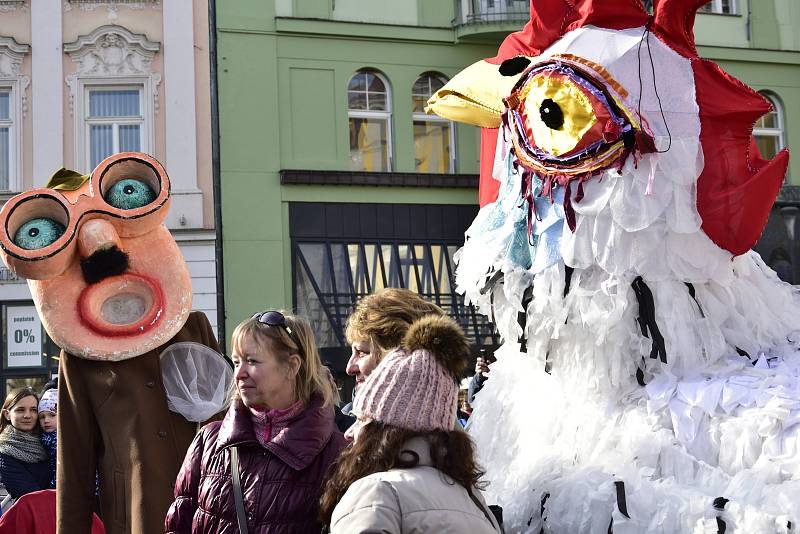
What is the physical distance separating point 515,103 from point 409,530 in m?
1.46

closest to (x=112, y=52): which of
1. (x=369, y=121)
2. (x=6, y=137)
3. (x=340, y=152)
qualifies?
(x=6, y=137)

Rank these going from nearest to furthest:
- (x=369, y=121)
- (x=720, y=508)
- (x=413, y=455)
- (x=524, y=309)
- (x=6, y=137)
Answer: (x=413, y=455)
(x=720, y=508)
(x=524, y=309)
(x=6, y=137)
(x=369, y=121)

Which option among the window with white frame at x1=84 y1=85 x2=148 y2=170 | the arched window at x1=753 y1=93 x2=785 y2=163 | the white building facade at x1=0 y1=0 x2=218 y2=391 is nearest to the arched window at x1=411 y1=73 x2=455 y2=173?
the white building facade at x1=0 y1=0 x2=218 y2=391

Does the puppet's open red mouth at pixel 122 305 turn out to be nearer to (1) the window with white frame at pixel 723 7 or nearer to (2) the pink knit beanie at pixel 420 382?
(2) the pink knit beanie at pixel 420 382

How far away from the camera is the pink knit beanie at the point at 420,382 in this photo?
202 cm

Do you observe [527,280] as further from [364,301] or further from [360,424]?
[360,424]

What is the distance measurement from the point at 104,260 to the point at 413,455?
6.44 ft

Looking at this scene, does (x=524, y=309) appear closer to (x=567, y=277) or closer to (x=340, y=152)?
(x=567, y=277)

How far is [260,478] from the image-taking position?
8.07 feet

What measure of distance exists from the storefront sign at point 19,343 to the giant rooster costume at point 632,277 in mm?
10547

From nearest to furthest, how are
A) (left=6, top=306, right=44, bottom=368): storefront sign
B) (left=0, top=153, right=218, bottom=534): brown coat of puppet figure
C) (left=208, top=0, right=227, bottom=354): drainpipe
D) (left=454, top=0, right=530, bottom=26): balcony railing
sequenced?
(left=0, top=153, right=218, bottom=534): brown coat of puppet figure < (left=208, top=0, right=227, bottom=354): drainpipe < (left=6, top=306, right=44, bottom=368): storefront sign < (left=454, top=0, right=530, bottom=26): balcony railing

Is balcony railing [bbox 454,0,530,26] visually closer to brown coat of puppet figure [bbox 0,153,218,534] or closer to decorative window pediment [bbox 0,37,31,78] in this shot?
decorative window pediment [bbox 0,37,31,78]

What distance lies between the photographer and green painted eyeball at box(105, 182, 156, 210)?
145 inches

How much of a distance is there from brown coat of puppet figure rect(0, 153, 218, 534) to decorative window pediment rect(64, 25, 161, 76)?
9397 millimetres
